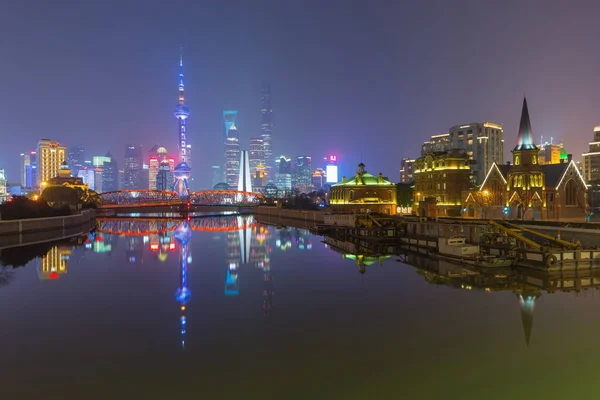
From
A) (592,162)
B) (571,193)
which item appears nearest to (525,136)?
(571,193)

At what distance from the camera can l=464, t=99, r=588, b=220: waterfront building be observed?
56.8 meters

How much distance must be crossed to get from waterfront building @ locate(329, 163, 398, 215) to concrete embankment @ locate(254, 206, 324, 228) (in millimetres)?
5757

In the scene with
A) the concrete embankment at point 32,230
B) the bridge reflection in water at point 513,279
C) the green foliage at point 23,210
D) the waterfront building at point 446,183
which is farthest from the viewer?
the waterfront building at point 446,183

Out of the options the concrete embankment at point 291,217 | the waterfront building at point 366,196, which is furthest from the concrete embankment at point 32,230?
the waterfront building at point 366,196

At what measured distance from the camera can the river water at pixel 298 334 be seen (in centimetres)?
1317

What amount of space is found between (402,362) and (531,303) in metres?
12.1

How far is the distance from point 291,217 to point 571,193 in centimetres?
7345

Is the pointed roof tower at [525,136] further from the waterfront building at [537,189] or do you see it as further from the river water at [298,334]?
the river water at [298,334]

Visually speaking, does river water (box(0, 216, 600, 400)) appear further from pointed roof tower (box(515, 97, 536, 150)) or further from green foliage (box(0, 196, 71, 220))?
pointed roof tower (box(515, 97, 536, 150))

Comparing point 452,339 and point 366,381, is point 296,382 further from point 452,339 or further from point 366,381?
point 452,339

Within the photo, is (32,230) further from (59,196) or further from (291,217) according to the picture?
(291,217)

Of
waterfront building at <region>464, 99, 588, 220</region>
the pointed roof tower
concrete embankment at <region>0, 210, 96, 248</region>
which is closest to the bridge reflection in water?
waterfront building at <region>464, 99, 588, 220</region>

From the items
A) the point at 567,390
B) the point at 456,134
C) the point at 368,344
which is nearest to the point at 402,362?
the point at 368,344

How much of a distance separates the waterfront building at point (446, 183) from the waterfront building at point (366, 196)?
1611cm
